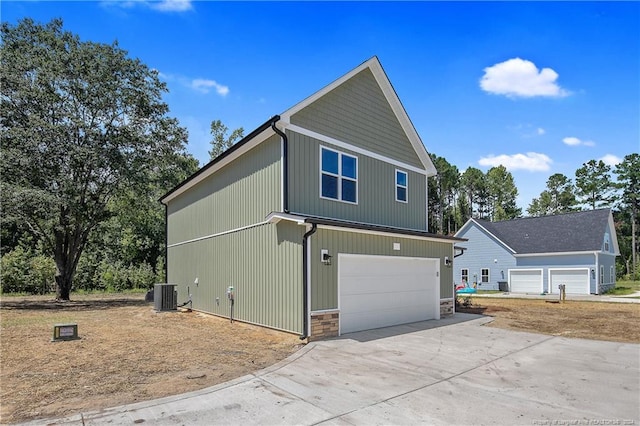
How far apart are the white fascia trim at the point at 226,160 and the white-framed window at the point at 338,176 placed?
1595 millimetres

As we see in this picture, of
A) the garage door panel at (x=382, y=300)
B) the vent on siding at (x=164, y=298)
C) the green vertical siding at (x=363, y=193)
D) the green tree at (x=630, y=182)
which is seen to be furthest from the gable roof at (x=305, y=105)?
the green tree at (x=630, y=182)

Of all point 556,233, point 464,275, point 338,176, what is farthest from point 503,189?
point 338,176

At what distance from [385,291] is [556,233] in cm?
2321

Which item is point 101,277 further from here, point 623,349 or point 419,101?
point 623,349

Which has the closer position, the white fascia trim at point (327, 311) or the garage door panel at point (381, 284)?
the white fascia trim at point (327, 311)

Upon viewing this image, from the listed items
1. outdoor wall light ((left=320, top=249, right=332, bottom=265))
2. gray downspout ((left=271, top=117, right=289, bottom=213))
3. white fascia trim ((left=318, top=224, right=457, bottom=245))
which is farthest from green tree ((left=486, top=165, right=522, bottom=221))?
gray downspout ((left=271, top=117, right=289, bottom=213))

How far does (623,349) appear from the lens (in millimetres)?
8375

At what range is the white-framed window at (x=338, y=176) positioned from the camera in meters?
10.7

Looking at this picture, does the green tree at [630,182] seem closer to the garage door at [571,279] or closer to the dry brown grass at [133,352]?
the garage door at [571,279]

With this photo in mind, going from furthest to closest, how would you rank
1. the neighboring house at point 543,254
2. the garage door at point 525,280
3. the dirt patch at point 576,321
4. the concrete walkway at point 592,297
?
the garage door at point 525,280, the neighboring house at point 543,254, the concrete walkway at point 592,297, the dirt patch at point 576,321

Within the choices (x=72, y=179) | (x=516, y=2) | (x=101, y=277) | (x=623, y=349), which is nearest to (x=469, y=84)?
(x=516, y=2)

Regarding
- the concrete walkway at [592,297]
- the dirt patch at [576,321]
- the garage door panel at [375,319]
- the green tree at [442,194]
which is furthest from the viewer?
the green tree at [442,194]

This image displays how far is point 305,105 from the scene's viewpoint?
1023 cm

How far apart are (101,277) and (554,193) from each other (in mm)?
59672
